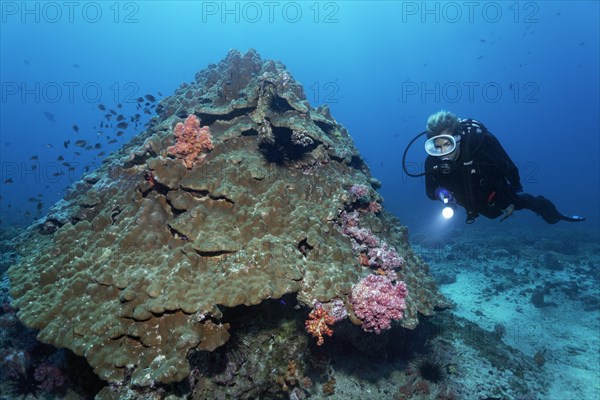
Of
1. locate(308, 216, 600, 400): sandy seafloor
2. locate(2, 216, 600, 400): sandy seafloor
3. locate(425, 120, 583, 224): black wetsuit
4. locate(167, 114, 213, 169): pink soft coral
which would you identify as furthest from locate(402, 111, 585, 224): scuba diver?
locate(167, 114, 213, 169): pink soft coral

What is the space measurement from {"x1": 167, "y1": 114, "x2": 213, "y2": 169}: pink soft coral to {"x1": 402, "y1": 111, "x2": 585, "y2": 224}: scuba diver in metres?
4.66

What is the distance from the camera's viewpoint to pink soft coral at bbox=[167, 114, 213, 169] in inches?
289

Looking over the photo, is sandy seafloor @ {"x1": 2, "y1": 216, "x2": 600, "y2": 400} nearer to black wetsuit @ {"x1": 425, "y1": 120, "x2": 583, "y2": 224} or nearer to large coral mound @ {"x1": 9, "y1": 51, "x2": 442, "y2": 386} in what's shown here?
large coral mound @ {"x1": 9, "y1": 51, "x2": 442, "y2": 386}

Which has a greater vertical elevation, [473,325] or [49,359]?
[49,359]

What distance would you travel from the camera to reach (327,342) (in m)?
7.20

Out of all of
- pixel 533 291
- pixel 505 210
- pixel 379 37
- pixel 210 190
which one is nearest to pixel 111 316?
pixel 210 190

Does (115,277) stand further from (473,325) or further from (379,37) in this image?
(379,37)

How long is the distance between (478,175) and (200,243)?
20.1 ft

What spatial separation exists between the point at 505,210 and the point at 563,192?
84.8m

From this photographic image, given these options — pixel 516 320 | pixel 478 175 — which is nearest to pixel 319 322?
pixel 478 175

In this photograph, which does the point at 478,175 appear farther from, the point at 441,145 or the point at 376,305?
the point at 376,305

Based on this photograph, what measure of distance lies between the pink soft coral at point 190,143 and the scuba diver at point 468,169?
466cm

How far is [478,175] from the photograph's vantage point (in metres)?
7.28

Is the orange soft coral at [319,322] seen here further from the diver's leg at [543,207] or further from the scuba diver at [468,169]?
the diver's leg at [543,207]
